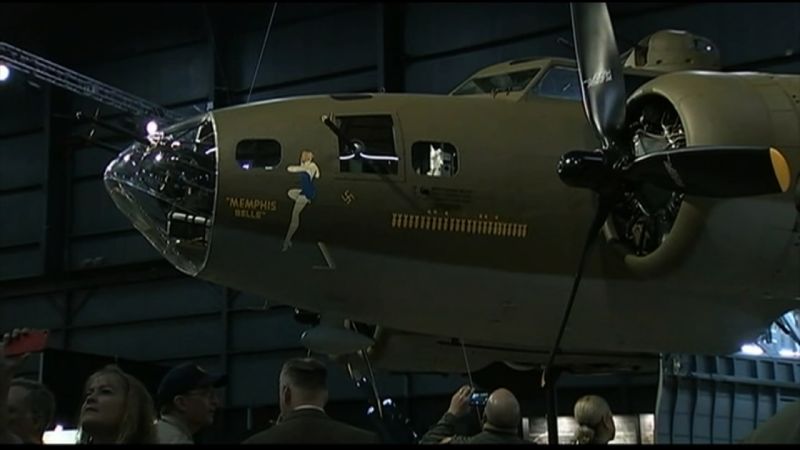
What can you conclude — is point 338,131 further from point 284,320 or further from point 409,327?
point 284,320

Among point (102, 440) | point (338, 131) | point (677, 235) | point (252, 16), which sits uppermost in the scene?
point (252, 16)

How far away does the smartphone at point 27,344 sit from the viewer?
4.69 metres

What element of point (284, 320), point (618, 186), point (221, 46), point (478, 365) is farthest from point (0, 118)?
point (618, 186)

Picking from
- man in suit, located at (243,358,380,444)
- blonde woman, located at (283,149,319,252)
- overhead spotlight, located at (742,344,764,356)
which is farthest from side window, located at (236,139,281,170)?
overhead spotlight, located at (742,344,764,356)

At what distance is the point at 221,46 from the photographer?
2720cm

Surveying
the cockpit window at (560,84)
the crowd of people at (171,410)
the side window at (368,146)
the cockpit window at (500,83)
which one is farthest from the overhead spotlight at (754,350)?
the crowd of people at (171,410)

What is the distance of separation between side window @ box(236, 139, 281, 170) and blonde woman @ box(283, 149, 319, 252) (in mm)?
179

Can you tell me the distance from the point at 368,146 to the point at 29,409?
5.18 m

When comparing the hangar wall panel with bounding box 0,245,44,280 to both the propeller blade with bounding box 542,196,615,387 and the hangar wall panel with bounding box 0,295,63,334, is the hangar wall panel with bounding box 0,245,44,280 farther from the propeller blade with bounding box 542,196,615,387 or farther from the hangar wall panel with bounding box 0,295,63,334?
the propeller blade with bounding box 542,196,615,387

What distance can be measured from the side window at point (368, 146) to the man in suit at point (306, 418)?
14.9 feet

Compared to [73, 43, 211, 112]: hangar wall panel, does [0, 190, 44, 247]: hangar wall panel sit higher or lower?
lower

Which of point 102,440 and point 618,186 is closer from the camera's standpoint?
point 102,440

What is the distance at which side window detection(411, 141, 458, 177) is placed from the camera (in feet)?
30.6

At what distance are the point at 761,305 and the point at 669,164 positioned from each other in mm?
2694
